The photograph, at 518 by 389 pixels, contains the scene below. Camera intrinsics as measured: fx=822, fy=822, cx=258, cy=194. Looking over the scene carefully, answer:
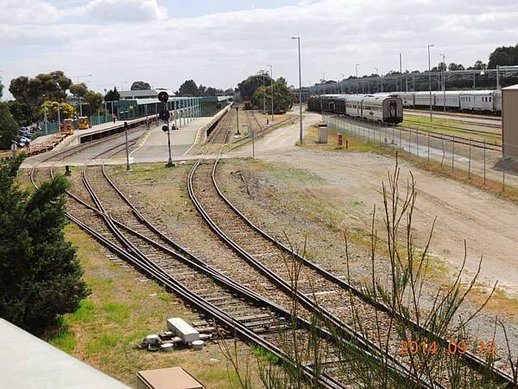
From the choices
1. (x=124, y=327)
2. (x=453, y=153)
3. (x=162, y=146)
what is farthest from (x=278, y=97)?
(x=124, y=327)

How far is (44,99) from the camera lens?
4926 inches

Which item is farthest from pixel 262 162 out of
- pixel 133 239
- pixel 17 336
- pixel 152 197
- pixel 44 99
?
pixel 44 99

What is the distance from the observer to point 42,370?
14.5 ft

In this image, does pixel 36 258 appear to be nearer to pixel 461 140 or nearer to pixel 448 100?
pixel 461 140

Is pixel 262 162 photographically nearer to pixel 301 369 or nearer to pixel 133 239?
pixel 133 239

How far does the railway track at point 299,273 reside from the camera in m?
9.48

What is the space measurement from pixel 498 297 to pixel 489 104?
5979 cm

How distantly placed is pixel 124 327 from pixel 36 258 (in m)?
1.97

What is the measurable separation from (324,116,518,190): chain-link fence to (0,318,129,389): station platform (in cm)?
2914

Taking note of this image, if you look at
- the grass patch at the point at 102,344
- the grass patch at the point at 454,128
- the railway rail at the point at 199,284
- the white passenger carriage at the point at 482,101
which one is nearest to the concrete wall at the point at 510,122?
the grass patch at the point at 454,128

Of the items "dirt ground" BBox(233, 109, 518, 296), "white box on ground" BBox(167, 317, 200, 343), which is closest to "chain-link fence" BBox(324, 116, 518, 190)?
"dirt ground" BBox(233, 109, 518, 296)

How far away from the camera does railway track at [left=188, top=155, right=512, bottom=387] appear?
31.1ft

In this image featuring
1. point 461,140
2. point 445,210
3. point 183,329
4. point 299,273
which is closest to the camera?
point 299,273

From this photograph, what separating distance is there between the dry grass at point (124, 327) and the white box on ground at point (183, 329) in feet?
0.75
